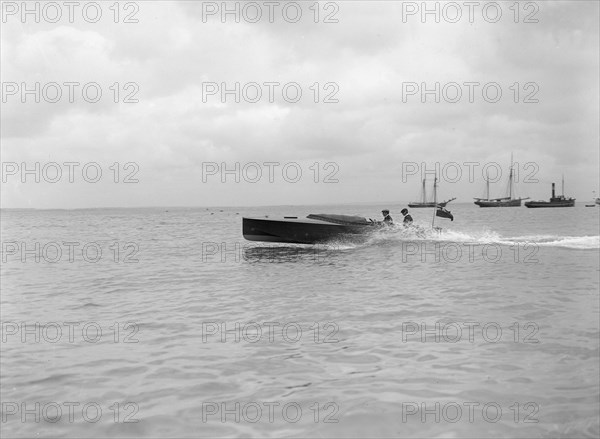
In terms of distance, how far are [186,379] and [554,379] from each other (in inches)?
175

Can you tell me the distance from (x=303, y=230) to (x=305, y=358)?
57.2ft

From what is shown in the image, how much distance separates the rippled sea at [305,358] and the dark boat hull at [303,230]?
9203 mm

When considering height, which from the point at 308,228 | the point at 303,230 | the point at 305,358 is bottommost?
the point at 305,358

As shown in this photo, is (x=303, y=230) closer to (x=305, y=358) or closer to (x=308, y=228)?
(x=308, y=228)

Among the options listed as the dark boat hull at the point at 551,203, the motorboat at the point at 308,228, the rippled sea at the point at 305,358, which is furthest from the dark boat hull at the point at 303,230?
the dark boat hull at the point at 551,203

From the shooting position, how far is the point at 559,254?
2167 centimetres

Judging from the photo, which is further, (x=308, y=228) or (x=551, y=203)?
(x=551, y=203)

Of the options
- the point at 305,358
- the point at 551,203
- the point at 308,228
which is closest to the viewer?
the point at 305,358

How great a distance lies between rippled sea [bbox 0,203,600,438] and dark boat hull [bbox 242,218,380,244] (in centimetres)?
920

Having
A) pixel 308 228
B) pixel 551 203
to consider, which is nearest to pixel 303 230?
pixel 308 228

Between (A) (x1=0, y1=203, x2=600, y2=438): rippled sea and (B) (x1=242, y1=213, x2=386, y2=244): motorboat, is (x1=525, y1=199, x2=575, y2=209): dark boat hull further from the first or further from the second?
(A) (x1=0, y1=203, x2=600, y2=438): rippled sea

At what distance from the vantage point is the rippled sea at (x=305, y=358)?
15.9 feet

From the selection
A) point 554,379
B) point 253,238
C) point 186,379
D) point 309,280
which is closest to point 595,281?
point 309,280

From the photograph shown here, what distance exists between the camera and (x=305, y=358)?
22.1ft
